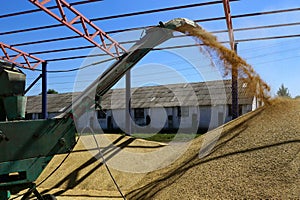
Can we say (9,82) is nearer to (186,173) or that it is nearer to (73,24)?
(186,173)

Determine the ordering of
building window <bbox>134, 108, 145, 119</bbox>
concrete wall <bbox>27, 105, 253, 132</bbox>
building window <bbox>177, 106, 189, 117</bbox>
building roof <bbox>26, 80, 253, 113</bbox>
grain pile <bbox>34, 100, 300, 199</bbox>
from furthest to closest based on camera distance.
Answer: building window <bbox>134, 108, 145, 119</bbox>
building window <bbox>177, 106, 189, 117</bbox>
building roof <bbox>26, 80, 253, 113</bbox>
concrete wall <bbox>27, 105, 253, 132</bbox>
grain pile <bbox>34, 100, 300, 199</bbox>

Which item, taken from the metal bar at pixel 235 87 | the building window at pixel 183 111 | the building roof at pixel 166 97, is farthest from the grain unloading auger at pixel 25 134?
the building window at pixel 183 111

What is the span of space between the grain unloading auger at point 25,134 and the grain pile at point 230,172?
89.1 inches

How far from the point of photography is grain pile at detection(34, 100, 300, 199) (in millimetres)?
5500

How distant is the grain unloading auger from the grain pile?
2.26 meters

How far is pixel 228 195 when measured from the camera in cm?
542

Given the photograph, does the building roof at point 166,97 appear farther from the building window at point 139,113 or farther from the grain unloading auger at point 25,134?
the grain unloading auger at point 25,134

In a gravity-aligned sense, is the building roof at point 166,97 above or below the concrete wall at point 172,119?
above

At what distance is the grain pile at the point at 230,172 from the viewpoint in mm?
5500

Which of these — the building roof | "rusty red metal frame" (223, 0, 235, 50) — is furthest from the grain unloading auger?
the building roof

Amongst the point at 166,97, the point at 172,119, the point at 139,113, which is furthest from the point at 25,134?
the point at 139,113

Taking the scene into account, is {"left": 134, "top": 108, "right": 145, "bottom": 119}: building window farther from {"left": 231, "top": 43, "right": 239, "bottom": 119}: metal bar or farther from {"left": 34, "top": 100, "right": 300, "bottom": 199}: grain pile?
{"left": 34, "top": 100, "right": 300, "bottom": 199}: grain pile

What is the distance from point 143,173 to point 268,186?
367cm

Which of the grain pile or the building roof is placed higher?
the building roof
